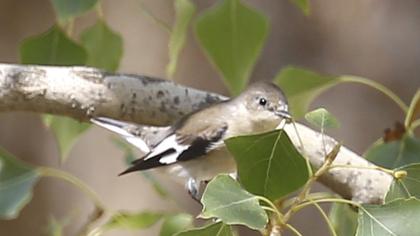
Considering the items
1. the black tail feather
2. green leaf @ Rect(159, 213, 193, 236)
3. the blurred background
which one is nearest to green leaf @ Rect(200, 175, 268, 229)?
green leaf @ Rect(159, 213, 193, 236)

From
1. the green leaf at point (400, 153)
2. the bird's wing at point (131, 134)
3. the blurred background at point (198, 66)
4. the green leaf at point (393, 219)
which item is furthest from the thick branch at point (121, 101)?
the blurred background at point (198, 66)

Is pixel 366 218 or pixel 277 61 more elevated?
pixel 366 218

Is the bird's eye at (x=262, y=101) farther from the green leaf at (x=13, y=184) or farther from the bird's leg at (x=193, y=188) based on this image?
the green leaf at (x=13, y=184)

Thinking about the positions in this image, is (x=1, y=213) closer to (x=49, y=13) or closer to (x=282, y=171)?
(x=282, y=171)

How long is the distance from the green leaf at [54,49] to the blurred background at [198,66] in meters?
0.74

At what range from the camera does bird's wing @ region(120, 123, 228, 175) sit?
1.10 metres

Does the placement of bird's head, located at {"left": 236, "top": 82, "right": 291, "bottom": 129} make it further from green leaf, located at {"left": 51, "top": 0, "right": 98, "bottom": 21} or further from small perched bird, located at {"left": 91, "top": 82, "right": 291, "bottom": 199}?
green leaf, located at {"left": 51, "top": 0, "right": 98, "bottom": 21}

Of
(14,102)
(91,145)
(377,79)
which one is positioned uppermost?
(14,102)

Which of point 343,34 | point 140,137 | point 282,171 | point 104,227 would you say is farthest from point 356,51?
point 282,171

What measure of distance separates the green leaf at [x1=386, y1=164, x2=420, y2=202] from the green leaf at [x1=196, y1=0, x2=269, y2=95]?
14.3 inches

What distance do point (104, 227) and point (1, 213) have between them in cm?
10

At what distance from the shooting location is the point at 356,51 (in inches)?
77.1

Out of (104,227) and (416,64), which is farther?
(416,64)

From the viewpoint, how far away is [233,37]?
108 cm
